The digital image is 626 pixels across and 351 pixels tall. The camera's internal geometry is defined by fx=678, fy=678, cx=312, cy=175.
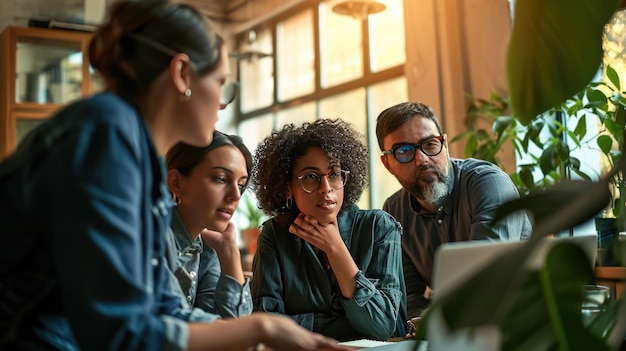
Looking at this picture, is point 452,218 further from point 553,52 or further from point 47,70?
point 47,70

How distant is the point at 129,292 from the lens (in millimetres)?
825

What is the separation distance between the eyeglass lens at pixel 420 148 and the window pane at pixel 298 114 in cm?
363

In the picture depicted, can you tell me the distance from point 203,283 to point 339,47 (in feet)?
14.6

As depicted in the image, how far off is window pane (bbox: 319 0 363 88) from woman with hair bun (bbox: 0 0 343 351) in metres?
4.70

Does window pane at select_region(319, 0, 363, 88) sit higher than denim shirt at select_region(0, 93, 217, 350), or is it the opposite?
window pane at select_region(319, 0, 363, 88)

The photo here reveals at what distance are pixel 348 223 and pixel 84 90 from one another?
405 cm

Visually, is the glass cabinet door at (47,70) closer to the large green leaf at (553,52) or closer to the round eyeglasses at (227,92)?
the round eyeglasses at (227,92)

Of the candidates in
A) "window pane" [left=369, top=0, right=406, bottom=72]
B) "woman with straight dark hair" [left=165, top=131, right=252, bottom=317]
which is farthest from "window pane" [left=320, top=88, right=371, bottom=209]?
"woman with straight dark hair" [left=165, top=131, right=252, bottom=317]

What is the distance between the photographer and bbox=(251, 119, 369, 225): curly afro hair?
2.14 m

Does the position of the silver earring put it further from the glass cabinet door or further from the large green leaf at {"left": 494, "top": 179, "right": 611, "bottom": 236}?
the glass cabinet door

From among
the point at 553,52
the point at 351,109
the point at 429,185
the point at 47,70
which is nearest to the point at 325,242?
the point at 429,185

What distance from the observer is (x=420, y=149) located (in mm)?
2609

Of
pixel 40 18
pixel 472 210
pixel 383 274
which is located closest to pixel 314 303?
pixel 383 274

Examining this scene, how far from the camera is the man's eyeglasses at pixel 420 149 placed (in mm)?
2598
